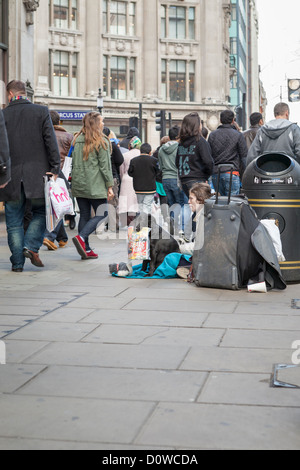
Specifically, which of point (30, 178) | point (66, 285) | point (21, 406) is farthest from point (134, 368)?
point (30, 178)

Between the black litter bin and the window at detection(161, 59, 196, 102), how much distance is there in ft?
147

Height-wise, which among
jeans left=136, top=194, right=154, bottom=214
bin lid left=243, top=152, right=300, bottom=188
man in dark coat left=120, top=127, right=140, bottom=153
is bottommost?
jeans left=136, top=194, right=154, bottom=214

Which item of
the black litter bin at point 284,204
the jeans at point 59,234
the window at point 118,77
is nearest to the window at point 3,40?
the jeans at point 59,234

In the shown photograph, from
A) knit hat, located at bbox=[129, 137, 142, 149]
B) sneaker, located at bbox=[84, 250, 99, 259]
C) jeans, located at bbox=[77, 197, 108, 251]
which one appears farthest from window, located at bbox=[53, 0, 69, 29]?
sneaker, located at bbox=[84, 250, 99, 259]

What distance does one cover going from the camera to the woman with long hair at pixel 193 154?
10.1 m

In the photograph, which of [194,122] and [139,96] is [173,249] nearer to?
[194,122]

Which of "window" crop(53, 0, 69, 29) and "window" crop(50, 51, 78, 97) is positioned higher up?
"window" crop(53, 0, 69, 29)

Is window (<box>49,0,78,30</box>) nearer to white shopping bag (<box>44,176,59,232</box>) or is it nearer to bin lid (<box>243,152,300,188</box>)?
white shopping bag (<box>44,176,59,232</box>)

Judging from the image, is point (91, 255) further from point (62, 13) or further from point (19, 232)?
point (62, 13)

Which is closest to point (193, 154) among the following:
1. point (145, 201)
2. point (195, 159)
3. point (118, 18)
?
point (195, 159)

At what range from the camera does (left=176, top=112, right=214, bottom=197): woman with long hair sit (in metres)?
10.1

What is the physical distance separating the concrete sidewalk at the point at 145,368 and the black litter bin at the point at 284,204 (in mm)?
415

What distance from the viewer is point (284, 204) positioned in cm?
799

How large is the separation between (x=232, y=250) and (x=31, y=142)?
2.86 meters
